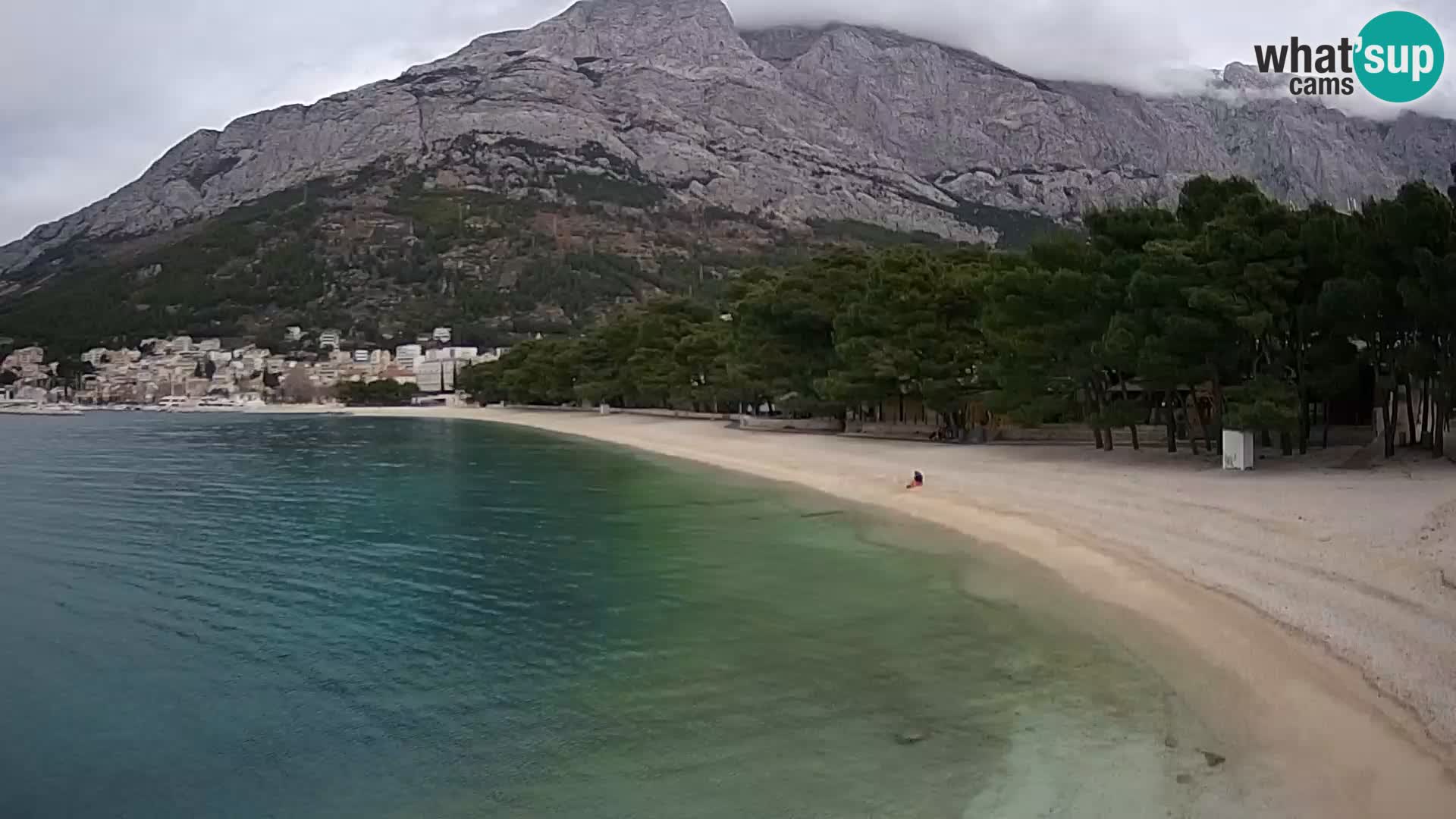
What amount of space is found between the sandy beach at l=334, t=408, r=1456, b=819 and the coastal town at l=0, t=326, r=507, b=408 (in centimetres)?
12502

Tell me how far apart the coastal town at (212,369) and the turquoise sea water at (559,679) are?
125 meters

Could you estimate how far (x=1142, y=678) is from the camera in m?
9.84

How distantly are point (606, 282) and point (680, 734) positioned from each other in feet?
478

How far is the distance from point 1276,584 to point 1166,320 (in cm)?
1278

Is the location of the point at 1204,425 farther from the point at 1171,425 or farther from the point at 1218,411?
the point at 1218,411

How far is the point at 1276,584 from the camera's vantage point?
1265 centimetres

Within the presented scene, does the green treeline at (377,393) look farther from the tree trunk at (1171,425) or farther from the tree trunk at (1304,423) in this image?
the tree trunk at (1304,423)

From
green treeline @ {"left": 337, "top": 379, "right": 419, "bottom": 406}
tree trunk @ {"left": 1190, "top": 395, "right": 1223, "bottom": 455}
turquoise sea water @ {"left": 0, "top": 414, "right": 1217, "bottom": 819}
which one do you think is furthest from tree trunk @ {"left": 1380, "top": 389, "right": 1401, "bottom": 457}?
green treeline @ {"left": 337, "top": 379, "right": 419, "bottom": 406}

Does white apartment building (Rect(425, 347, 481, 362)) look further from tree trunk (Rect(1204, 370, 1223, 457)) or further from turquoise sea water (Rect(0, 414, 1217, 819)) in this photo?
tree trunk (Rect(1204, 370, 1223, 457))

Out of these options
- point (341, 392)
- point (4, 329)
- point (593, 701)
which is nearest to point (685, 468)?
point (593, 701)

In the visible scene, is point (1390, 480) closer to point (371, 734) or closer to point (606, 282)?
point (371, 734)

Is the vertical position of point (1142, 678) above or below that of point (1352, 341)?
below

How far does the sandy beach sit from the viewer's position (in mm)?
7461

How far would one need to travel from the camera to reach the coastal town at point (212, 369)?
14350cm
